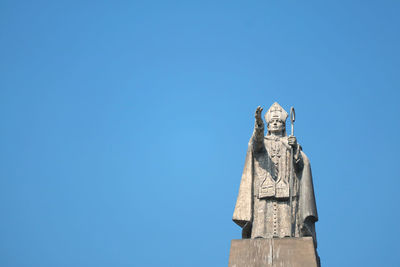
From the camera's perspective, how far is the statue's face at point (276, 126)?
53.9 ft

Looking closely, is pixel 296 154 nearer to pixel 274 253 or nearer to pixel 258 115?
pixel 258 115

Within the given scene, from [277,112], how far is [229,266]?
191 inches

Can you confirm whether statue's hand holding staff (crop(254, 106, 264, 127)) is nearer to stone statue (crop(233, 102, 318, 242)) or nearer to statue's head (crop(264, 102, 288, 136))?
stone statue (crop(233, 102, 318, 242))

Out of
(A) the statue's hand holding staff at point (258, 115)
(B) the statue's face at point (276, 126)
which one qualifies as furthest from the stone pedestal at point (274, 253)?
(B) the statue's face at point (276, 126)

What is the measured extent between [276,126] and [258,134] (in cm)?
129

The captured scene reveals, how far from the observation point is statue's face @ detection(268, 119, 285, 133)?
16422mm

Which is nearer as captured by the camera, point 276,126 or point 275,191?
point 275,191

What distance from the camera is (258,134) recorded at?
15.3 metres

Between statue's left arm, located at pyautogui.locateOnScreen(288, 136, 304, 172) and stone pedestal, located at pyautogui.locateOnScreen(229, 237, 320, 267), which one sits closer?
stone pedestal, located at pyautogui.locateOnScreen(229, 237, 320, 267)

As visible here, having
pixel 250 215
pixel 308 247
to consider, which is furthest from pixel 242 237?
pixel 308 247

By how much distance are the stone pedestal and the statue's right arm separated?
2.65 metres

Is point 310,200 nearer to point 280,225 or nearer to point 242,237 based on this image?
point 280,225

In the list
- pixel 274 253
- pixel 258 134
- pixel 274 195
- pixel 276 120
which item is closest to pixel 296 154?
pixel 258 134

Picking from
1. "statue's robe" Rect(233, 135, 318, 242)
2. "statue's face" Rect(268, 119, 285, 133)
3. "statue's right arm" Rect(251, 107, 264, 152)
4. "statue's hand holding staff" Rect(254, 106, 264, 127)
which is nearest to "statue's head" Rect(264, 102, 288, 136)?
"statue's face" Rect(268, 119, 285, 133)
